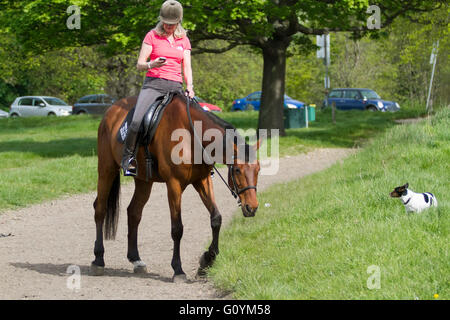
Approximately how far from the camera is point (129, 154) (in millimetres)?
7539

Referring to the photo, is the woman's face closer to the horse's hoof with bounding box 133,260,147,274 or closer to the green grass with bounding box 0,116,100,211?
the horse's hoof with bounding box 133,260,147,274

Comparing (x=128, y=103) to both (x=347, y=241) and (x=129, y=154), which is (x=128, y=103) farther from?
(x=347, y=241)

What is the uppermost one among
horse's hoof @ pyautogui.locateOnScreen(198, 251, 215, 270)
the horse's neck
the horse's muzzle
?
the horse's neck

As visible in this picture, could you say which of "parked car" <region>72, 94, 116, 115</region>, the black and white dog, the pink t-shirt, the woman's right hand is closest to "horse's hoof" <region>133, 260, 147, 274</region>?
the pink t-shirt

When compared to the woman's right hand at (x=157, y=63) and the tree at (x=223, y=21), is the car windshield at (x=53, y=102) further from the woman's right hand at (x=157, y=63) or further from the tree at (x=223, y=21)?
the woman's right hand at (x=157, y=63)

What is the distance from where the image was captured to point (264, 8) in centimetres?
1958

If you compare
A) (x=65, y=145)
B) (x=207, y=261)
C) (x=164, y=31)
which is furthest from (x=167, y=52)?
(x=65, y=145)

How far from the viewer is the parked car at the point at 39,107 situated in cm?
4550

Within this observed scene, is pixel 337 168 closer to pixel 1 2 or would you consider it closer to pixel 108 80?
pixel 1 2

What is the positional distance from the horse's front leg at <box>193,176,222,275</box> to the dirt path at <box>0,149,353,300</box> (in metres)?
0.24

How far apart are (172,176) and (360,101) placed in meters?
36.0

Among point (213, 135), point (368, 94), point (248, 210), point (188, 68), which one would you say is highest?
point (188, 68)

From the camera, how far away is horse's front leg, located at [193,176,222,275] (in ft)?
24.1
